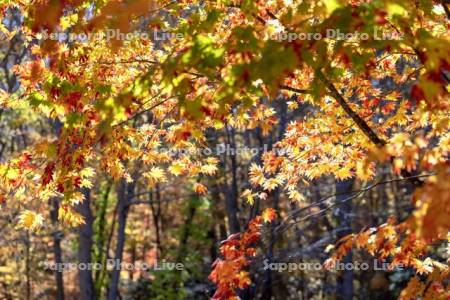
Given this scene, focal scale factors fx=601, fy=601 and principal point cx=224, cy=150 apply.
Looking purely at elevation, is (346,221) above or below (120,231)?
below

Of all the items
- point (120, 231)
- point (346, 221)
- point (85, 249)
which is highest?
point (120, 231)

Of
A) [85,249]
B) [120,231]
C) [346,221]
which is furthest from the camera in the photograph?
[120,231]

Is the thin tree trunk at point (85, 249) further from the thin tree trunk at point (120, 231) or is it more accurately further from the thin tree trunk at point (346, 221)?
the thin tree trunk at point (346, 221)

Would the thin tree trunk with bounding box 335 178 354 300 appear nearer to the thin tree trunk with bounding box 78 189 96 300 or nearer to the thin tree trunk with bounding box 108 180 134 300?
the thin tree trunk with bounding box 108 180 134 300

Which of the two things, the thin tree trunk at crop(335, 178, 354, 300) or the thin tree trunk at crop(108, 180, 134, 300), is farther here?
the thin tree trunk at crop(108, 180, 134, 300)

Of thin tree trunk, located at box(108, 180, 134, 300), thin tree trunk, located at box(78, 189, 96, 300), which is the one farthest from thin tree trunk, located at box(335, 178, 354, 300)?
thin tree trunk, located at box(78, 189, 96, 300)

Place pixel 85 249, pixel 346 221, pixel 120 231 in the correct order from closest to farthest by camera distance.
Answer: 1. pixel 85 249
2. pixel 346 221
3. pixel 120 231

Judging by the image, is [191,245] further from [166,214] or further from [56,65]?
[56,65]

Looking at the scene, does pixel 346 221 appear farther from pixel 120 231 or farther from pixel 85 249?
pixel 85 249

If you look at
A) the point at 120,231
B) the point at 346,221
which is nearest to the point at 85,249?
the point at 120,231

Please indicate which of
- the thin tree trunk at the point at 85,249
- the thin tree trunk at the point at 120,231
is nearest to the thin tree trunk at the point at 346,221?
the thin tree trunk at the point at 120,231

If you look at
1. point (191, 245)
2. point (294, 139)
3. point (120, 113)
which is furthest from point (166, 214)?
point (120, 113)

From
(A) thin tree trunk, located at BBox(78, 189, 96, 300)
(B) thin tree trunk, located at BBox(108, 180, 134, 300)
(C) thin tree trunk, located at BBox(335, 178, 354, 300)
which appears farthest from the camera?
(B) thin tree trunk, located at BBox(108, 180, 134, 300)

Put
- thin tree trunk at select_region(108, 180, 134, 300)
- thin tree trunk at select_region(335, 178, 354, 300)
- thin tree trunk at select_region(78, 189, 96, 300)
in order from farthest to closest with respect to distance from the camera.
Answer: thin tree trunk at select_region(108, 180, 134, 300) < thin tree trunk at select_region(78, 189, 96, 300) < thin tree trunk at select_region(335, 178, 354, 300)
